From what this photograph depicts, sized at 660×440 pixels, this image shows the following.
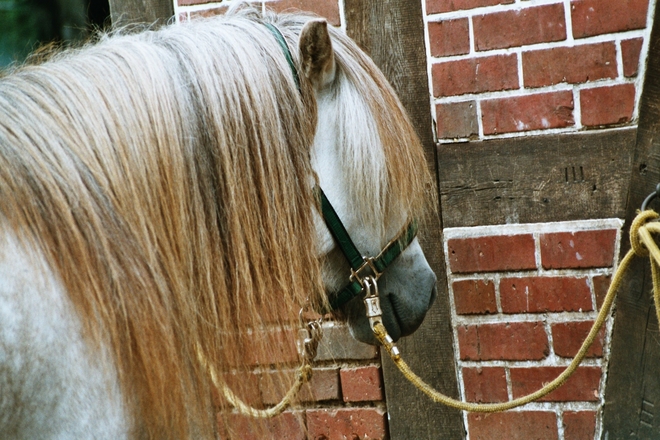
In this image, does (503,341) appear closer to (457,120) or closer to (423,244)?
(423,244)

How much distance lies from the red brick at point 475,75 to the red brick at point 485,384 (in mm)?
811

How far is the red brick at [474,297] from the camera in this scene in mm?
1893

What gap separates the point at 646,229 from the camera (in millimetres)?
1405

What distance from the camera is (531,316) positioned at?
186 centimetres

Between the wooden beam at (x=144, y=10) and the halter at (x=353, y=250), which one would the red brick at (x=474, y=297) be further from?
the wooden beam at (x=144, y=10)

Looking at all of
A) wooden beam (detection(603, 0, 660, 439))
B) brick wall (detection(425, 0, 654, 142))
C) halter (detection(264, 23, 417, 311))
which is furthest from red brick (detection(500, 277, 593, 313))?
halter (detection(264, 23, 417, 311))

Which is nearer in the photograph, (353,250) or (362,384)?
(353,250)

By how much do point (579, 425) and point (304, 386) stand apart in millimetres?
810

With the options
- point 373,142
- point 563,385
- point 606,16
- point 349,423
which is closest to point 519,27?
point 606,16

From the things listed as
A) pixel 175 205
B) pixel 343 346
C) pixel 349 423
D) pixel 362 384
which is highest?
pixel 175 205

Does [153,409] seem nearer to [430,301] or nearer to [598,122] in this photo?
[430,301]

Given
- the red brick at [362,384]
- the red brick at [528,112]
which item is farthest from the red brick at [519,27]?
the red brick at [362,384]

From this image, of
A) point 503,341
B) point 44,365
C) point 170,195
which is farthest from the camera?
point 503,341

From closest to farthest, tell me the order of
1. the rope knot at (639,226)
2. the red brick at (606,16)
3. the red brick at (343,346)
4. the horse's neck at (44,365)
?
the horse's neck at (44,365)
the rope knot at (639,226)
the red brick at (606,16)
the red brick at (343,346)
